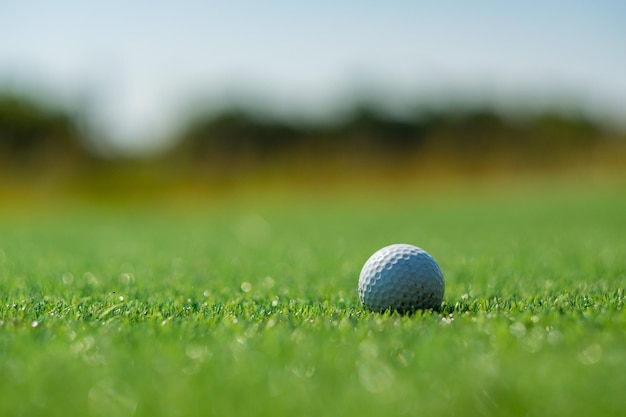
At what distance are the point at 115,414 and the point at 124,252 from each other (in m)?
5.41

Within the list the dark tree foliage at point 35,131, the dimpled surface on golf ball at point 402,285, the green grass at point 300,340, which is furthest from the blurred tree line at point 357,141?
the dimpled surface on golf ball at point 402,285

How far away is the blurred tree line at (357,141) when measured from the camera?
75.6 ft

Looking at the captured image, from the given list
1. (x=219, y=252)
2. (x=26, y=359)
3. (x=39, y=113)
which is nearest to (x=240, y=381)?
(x=26, y=359)

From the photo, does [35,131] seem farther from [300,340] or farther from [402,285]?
[300,340]

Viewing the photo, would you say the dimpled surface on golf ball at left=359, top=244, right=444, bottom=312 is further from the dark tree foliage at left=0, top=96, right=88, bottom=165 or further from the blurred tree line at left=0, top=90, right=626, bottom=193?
the dark tree foliage at left=0, top=96, right=88, bottom=165

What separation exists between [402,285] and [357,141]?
26.3m

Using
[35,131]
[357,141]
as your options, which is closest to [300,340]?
[35,131]

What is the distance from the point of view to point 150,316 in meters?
2.86

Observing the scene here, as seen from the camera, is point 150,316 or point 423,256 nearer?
point 150,316

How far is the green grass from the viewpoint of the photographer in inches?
69.7

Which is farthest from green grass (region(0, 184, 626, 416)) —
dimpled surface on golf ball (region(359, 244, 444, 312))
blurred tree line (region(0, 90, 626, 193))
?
blurred tree line (region(0, 90, 626, 193))

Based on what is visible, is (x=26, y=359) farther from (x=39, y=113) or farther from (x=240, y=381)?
(x=39, y=113)

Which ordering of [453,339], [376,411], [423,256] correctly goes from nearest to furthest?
[376,411], [453,339], [423,256]

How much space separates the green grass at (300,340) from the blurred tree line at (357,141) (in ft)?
62.3
